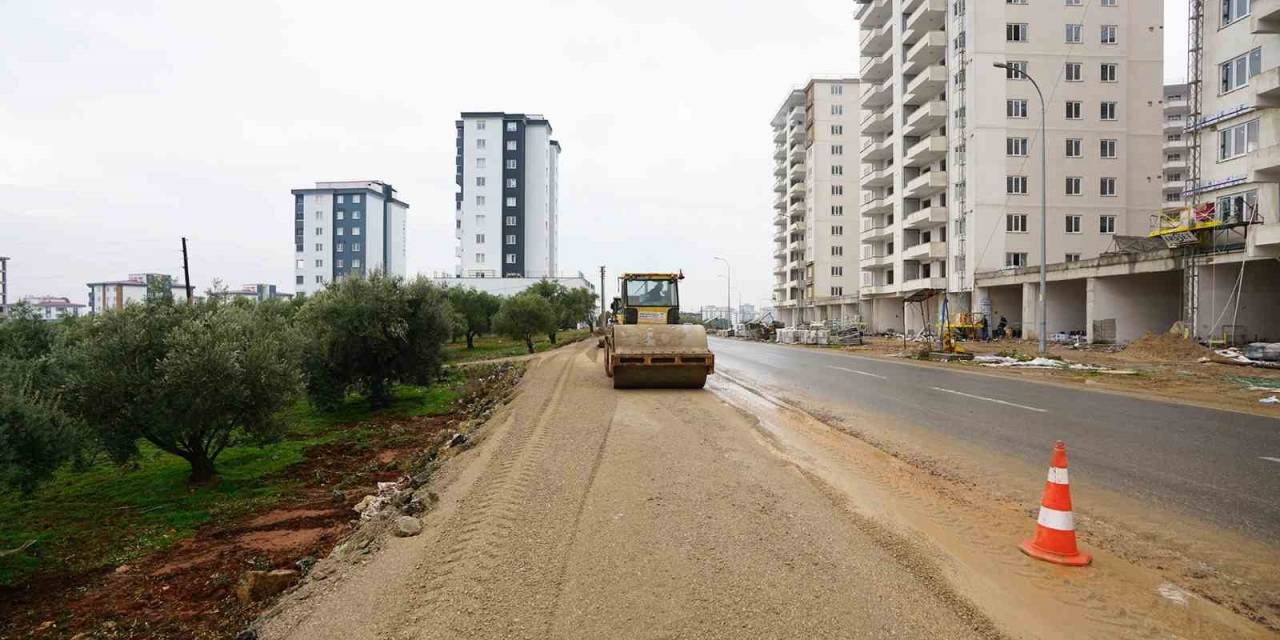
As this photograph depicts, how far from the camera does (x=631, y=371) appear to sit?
1409cm

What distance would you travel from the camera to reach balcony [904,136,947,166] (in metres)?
45.8

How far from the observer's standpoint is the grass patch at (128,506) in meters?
7.11

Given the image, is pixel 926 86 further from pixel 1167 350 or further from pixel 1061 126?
pixel 1167 350

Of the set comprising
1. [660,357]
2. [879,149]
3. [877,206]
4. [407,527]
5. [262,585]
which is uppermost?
[879,149]

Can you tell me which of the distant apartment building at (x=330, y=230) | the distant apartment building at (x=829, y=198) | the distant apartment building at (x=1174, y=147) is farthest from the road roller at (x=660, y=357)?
the distant apartment building at (x=330, y=230)

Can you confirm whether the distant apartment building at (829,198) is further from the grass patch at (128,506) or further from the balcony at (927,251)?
the grass patch at (128,506)

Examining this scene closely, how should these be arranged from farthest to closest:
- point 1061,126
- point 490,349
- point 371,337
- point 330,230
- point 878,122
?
point 330,230, point 878,122, point 490,349, point 1061,126, point 371,337

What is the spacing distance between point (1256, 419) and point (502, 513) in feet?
39.7

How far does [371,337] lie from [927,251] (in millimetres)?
41637

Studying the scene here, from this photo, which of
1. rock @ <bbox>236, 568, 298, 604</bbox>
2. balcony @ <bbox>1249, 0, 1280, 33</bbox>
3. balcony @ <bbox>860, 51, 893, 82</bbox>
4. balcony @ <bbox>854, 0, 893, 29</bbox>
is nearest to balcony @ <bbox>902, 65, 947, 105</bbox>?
balcony @ <bbox>860, 51, 893, 82</bbox>

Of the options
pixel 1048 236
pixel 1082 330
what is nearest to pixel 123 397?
pixel 1082 330

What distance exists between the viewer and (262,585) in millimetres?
4801

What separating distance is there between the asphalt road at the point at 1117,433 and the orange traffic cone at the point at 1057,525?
6.17 feet

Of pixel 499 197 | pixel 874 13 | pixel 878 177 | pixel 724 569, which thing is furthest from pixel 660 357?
pixel 499 197
